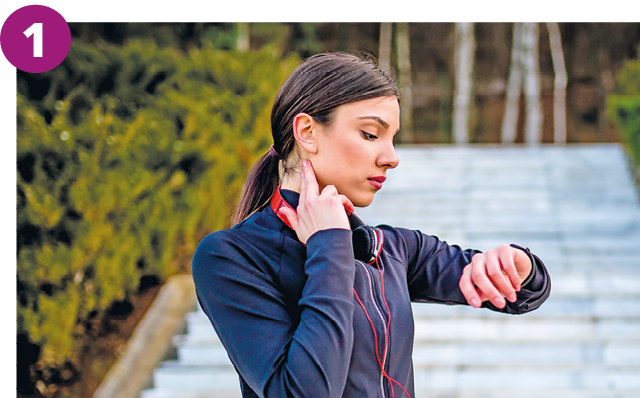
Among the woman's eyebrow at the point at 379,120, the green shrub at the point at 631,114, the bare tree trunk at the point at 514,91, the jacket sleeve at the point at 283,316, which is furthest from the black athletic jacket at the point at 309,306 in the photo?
the bare tree trunk at the point at 514,91

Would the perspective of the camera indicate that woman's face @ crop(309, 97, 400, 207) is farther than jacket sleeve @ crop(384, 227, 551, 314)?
No

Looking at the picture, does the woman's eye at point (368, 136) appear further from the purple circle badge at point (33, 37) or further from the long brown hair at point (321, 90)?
the purple circle badge at point (33, 37)

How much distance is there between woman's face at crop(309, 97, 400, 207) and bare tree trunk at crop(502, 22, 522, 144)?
9654 millimetres

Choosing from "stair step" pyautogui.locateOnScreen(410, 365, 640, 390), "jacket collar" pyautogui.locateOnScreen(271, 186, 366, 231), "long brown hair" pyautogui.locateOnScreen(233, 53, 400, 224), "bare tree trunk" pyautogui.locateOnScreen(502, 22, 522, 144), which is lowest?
"stair step" pyautogui.locateOnScreen(410, 365, 640, 390)

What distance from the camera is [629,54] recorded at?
33.2 ft

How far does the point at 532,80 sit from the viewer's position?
33.2 feet

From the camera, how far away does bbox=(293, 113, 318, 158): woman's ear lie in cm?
113

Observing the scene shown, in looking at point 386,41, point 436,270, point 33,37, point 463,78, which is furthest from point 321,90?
point 386,41

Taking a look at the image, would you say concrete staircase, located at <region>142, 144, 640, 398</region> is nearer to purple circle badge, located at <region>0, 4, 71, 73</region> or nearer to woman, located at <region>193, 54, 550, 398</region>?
purple circle badge, located at <region>0, 4, 71, 73</region>

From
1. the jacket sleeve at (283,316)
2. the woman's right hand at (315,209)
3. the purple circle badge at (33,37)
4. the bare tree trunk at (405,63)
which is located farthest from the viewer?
the bare tree trunk at (405,63)

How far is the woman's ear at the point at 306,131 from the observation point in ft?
3.71

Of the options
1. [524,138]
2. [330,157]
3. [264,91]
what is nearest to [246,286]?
[330,157]

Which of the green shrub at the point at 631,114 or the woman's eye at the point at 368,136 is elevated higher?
the green shrub at the point at 631,114

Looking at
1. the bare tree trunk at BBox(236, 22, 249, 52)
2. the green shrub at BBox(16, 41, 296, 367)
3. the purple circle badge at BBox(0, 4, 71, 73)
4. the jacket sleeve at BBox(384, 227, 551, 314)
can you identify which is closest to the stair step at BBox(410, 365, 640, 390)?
the green shrub at BBox(16, 41, 296, 367)
